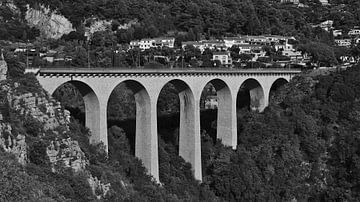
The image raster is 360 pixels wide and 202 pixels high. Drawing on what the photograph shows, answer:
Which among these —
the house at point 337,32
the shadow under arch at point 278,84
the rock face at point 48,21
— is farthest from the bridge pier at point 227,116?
the house at point 337,32

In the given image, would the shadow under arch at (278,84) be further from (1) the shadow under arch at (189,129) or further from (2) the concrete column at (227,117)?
(1) the shadow under arch at (189,129)

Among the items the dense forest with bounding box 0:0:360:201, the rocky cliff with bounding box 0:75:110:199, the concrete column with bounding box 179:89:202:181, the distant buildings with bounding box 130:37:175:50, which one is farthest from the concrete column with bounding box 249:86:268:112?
the distant buildings with bounding box 130:37:175:50

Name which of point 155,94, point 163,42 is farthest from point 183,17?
point 155,94

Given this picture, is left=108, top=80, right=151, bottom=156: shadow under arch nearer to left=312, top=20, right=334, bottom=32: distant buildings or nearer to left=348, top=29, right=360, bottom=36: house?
left=348, top=29, right=360, bottom=36: house

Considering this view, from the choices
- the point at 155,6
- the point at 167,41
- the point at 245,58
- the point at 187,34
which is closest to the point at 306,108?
the point at 245,58

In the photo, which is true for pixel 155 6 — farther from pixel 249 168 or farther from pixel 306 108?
pixel 249 168

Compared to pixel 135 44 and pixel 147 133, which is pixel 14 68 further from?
pixel 135 44
